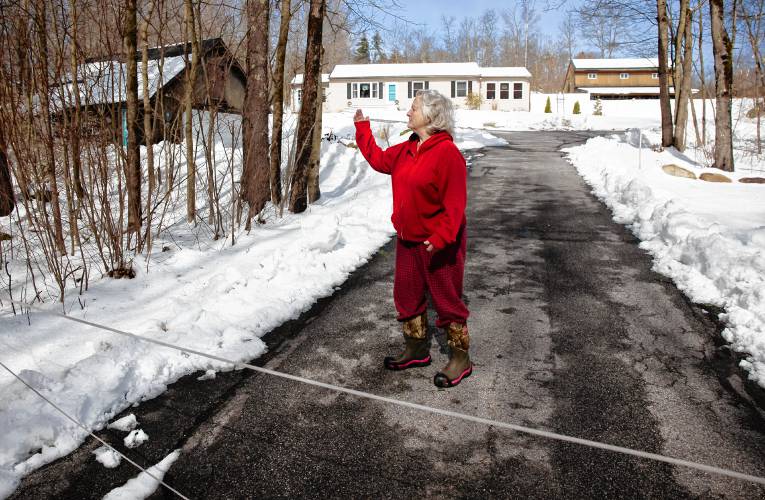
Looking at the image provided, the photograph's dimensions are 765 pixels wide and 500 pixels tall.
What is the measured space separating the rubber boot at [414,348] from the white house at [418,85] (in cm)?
4359

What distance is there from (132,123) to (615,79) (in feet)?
213

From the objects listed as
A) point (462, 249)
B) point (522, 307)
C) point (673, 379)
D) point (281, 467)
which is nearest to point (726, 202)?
point (522, 307)

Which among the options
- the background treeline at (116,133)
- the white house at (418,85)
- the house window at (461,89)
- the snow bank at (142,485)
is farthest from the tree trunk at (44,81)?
the house window at (461,89)

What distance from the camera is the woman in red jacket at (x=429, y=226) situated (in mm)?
3492

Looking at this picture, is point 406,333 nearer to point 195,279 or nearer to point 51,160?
point 195,279

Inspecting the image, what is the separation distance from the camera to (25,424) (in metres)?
3.01

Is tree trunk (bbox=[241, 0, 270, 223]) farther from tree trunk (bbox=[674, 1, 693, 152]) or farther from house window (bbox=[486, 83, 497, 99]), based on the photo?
house window (bbox=[486, 83, 497, 99])

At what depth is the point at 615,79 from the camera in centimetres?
6238

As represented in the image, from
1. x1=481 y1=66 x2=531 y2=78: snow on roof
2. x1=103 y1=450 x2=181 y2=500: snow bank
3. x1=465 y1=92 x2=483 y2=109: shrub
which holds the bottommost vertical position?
x1=103 y1=450 x2=181 y2=500: snow bank

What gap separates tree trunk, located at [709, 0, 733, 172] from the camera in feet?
48.4

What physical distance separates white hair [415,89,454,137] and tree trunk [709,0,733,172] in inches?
576

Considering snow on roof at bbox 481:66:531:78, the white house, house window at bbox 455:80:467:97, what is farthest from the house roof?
house window at bbox 455:80:467:97

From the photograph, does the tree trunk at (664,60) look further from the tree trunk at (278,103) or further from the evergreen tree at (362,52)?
the evergreen tree at (362,52)

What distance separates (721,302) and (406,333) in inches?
125
